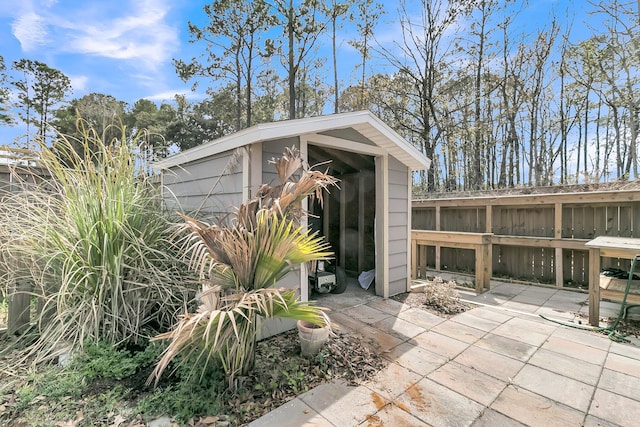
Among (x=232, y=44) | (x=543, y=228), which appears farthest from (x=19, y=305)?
(x=232, y=44)

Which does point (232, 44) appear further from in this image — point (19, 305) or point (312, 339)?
point (312, 339)

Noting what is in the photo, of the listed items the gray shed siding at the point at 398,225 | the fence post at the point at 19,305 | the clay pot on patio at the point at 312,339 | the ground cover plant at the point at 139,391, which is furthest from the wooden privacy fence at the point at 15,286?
the gray shed siding at the point at 398,225

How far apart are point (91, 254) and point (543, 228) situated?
6695 millimetres

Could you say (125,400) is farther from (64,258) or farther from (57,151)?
(57,151)

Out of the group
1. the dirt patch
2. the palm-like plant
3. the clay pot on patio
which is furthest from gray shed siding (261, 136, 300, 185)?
the dirt patch

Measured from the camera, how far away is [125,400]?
5.63ft

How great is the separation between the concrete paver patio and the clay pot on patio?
12.9 inches

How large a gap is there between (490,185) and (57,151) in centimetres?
1076

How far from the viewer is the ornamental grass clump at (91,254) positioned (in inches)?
79.8

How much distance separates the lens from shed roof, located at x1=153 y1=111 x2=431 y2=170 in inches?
101

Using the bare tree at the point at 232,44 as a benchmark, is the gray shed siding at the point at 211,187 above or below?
below

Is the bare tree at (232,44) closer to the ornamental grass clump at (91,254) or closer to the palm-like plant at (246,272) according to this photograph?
the ornamental grass clump at (91,254)

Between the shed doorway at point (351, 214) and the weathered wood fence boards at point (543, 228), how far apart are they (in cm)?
121

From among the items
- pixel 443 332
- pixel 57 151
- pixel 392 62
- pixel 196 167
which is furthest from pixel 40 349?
pixel 392 62
